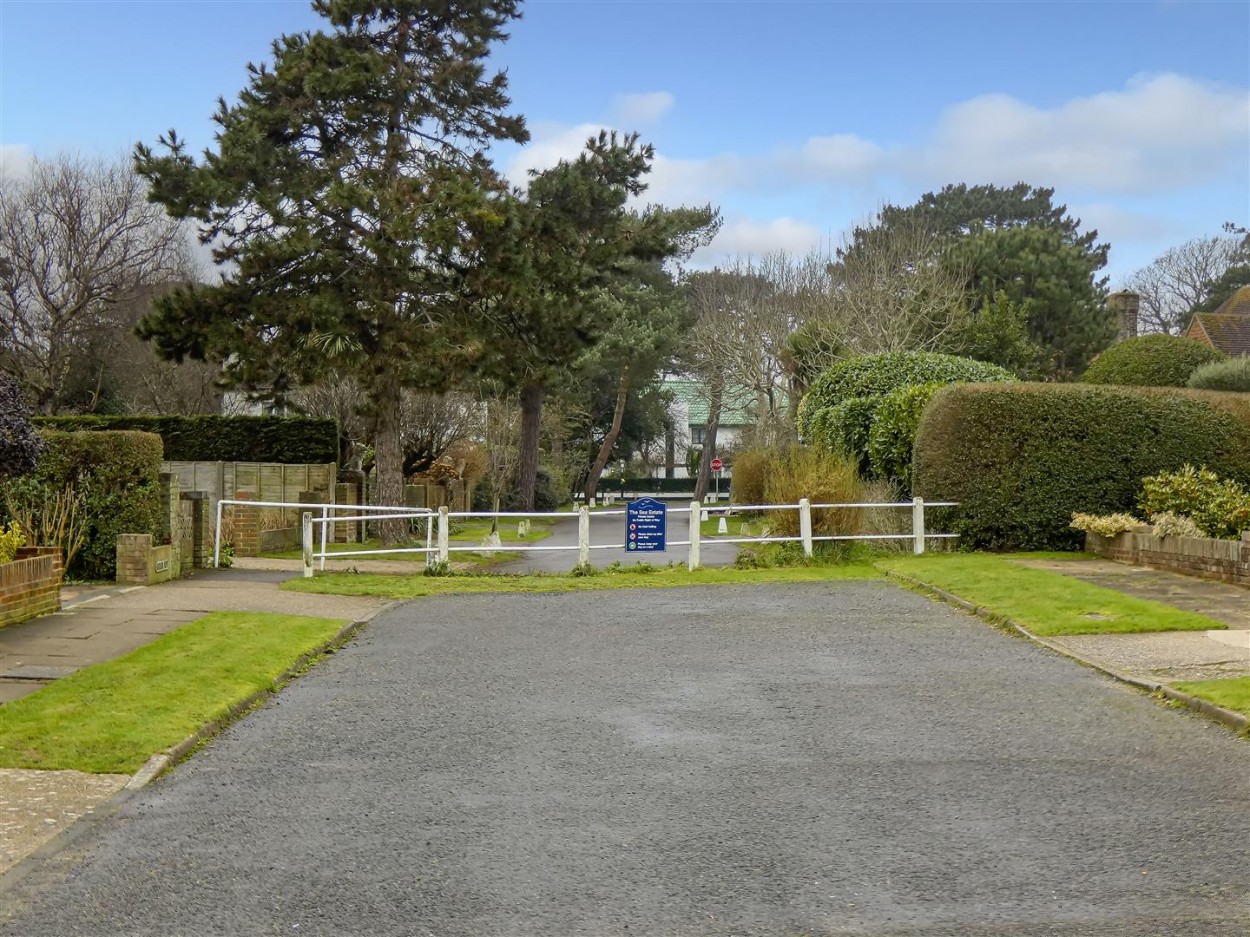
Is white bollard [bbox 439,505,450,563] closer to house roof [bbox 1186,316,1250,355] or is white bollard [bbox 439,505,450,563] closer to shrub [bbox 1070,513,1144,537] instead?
shrub [bbox 1070,513,1144,537]

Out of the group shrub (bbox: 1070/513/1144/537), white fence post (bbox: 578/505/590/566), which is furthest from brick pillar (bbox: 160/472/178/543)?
shrub (bbox: 1070/513/1144/537)

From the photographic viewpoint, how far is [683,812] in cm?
615

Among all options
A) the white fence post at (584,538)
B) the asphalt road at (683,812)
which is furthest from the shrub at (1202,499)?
the white fence post at (584,538)

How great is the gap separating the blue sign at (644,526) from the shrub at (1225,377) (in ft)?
48.9

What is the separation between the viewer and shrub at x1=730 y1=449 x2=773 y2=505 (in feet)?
91.4

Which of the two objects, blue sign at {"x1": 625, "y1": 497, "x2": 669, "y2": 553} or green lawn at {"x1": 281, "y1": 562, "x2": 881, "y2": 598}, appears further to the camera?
blue sign at {"x1": 625, "y1": 497, "x2": 669, "y2": 553}

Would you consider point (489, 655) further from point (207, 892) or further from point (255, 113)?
point (255, 113)

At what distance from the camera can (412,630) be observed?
1258 centimetres

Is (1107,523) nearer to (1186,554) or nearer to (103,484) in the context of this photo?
(1186,554)

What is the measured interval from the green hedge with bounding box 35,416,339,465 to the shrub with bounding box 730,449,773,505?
9.70 metres

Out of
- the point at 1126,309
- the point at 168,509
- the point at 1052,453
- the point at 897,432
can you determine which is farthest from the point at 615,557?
the point at 1126,309

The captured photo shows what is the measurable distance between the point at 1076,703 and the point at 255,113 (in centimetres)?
2135

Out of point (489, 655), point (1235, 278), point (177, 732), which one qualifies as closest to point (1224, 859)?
point (177, 732)

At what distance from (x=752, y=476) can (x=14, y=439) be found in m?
18.9
